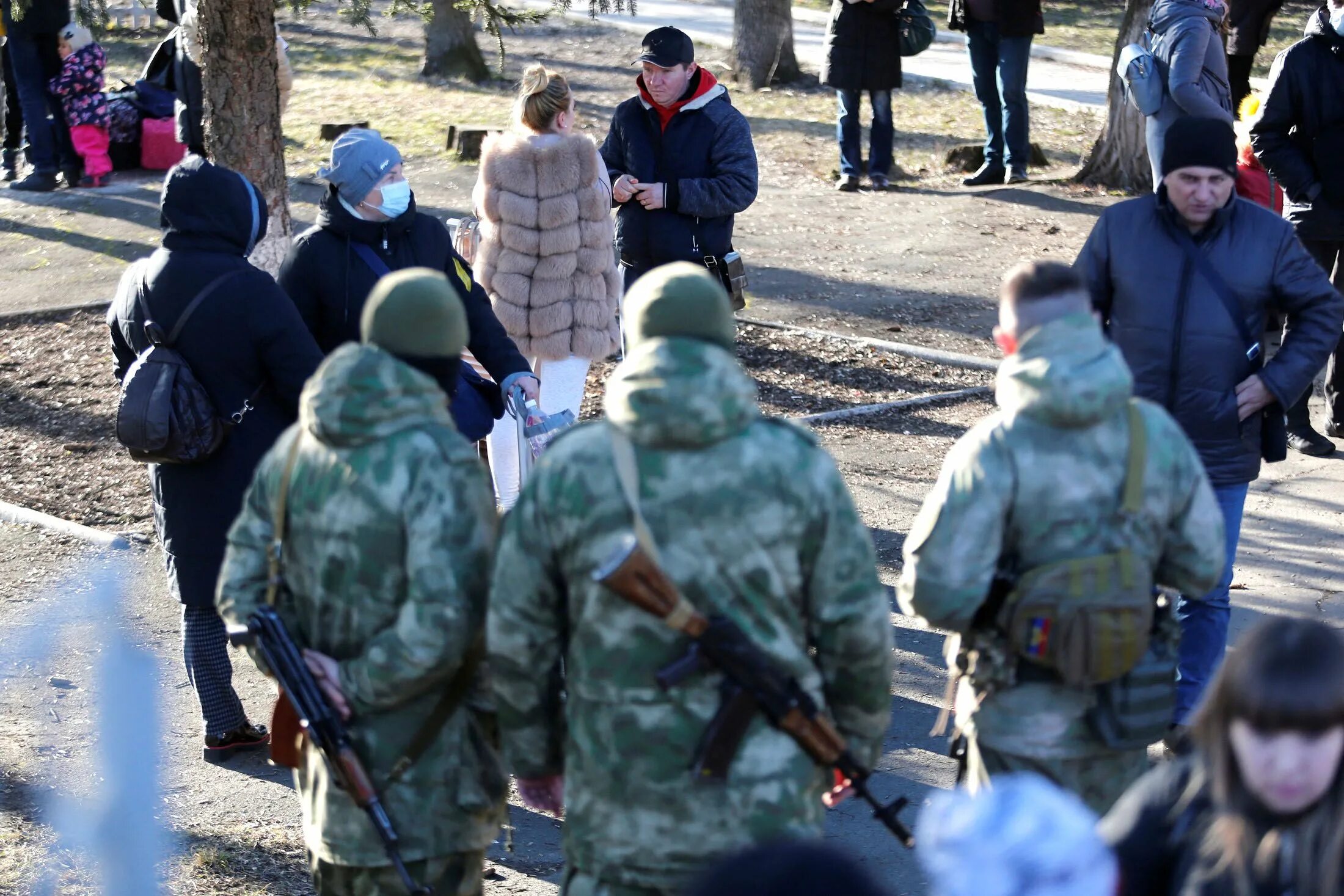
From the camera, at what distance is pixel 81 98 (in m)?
12.9

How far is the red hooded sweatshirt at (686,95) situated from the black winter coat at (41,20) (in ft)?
23.8

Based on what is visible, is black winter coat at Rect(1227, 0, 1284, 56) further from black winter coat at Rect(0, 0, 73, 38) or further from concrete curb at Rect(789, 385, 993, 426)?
black winter coat at Rect(0, 0, 73, 38)

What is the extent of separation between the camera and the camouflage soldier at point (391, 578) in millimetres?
3258

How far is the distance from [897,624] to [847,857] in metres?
4.36

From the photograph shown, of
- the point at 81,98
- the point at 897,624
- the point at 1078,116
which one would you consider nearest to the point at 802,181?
the point at 1078,116

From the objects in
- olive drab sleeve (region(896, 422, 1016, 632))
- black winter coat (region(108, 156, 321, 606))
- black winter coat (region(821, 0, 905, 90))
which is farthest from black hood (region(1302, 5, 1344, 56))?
black winter coat (region(821, 0, 905, 90))

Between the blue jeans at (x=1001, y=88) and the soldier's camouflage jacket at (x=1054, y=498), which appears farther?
the blue jeans at (x=1001, y=88)

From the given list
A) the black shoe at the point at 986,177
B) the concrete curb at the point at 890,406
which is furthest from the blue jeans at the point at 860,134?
the concrete curb at the point at 890,406

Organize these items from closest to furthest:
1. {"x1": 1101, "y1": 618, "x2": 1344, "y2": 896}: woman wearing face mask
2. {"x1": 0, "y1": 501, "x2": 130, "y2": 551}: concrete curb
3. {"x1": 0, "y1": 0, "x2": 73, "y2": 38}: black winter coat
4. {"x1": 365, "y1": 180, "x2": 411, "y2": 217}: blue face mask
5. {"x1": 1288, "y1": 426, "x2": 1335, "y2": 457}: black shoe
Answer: {"x1": 1101, "y1": 618, "x2": 1344, "y2": 896}: woman wearing face mask → {"x1": 365, "y1": 180, "x2": 411, "y2": 217}: blue face mask → {"x1": 0, "y1": 501, "x2": 130, "y2": 551}: concrete curb → {"x1": 1288, "y1": 426, "x2": 1335, "y2": 457}: black shoe → {"x1": 0, "y1": 0, "x2": 73, "y2": 38}: black winter coat

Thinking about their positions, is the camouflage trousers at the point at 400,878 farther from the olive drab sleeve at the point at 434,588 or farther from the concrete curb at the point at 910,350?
the concrete curb at the point at 910,350

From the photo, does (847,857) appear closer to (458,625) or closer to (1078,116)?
(458,625)

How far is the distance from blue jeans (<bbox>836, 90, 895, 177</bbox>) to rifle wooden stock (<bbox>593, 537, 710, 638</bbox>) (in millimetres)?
10543

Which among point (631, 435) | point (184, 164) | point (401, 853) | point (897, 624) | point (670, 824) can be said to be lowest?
point (897, 624)

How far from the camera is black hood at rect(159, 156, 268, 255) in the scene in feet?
15.6
